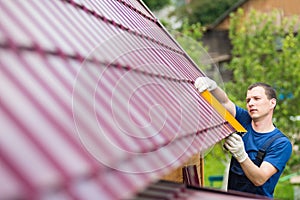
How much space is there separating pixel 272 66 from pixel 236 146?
923 centimetres

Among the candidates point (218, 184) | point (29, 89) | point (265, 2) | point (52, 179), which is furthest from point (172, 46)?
point (265, 2)

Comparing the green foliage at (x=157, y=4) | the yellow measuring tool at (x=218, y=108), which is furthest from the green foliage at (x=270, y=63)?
the green foliage at (x=157, y=4)

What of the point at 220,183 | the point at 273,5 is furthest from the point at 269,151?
the point at 273,5

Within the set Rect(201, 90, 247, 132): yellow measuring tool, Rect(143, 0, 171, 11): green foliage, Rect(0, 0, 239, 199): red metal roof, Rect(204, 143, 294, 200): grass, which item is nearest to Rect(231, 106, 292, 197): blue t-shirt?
Rect(201, 90, 247, 132): yellow measuring tool

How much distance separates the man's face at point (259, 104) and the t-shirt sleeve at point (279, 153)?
35 cm

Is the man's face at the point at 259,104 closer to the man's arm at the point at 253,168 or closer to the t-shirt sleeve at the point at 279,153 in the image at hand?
the t-shirt sleeve at the point at 279,153

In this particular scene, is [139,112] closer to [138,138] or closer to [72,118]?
[138,138]

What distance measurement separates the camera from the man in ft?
15.5

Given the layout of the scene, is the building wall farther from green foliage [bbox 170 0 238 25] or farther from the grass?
the grass

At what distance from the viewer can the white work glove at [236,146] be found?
14.8 feet

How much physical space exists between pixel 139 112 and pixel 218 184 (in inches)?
476

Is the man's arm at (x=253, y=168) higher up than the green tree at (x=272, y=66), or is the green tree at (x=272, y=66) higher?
the green tree at (x=272, y=66)

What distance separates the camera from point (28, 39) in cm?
206

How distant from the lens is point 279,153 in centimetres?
486
